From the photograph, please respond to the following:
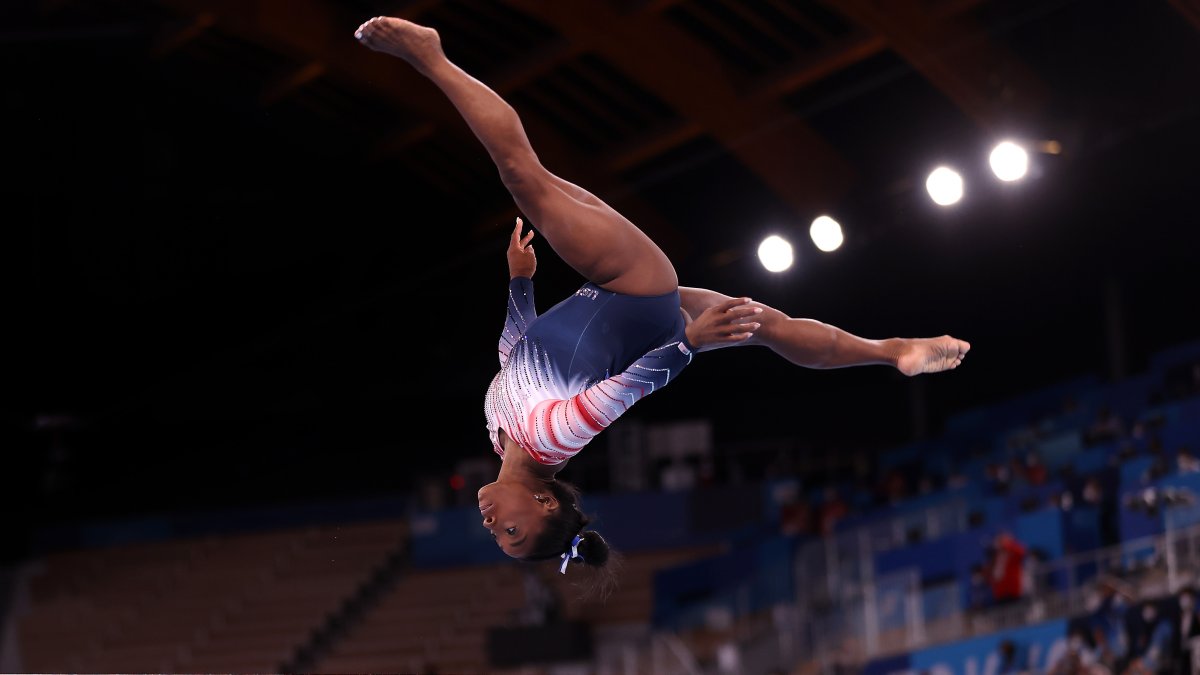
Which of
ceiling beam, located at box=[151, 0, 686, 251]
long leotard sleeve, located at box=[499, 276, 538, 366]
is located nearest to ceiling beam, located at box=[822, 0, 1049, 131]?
ceiling beam, located at box=[151, 0, 686, 251]

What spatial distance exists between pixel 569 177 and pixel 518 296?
790cm

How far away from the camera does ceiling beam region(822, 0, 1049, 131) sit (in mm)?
10672

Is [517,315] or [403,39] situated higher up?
[403,39]

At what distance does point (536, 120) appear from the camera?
12430mm

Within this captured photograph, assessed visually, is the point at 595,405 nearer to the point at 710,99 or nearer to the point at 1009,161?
the point at 1009,161

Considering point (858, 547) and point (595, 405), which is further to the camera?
point (858, 547)

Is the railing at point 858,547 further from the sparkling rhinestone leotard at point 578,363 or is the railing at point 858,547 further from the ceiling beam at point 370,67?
the sparkling rhinestone leotard at point 578,363

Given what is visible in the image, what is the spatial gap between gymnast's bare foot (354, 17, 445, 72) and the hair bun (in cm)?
151

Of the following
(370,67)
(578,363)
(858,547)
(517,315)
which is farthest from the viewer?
(370,67)

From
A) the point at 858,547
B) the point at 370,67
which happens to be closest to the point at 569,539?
the point at 858,547

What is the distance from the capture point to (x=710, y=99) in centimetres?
1202

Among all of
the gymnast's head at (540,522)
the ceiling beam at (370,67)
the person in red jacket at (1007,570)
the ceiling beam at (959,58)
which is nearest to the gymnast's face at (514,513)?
the gymnast's head at (540,522)

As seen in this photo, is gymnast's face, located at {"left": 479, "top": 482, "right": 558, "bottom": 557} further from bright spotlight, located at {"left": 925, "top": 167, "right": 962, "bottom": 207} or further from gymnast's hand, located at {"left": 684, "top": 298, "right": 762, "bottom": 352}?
bright spotlight, located at {"left": 925, "top": 167, "right": 962, "bottom": 207}

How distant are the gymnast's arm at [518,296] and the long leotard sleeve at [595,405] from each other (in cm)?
48
